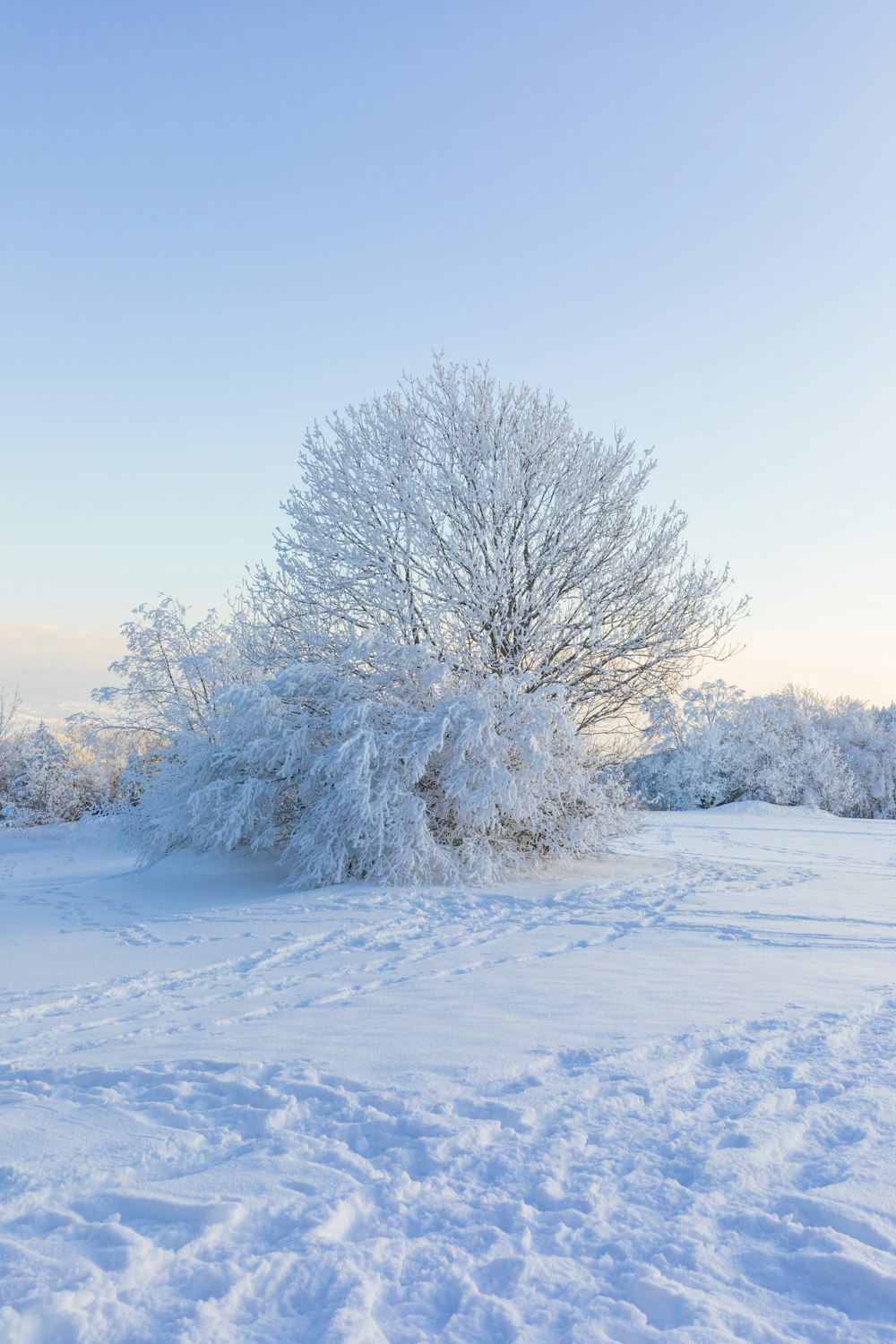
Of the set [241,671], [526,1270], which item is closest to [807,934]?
[526,1270]

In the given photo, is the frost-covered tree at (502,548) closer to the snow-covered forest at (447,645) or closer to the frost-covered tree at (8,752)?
the snow-covered forest at (447,645)

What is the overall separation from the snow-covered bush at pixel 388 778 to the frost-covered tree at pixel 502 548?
94 centimetres

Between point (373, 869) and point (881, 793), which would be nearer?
point (373, 869)

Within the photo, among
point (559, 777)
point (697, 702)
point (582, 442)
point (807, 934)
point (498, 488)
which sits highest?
point (582, 442)

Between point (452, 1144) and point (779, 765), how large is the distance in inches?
1431

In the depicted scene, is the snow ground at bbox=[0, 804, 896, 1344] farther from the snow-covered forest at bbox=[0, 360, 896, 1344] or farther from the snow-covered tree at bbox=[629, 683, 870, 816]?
the snow-covered tree at bbox=[629, 683, 870, 816]

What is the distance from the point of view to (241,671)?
13.4m

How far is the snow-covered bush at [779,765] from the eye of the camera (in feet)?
116

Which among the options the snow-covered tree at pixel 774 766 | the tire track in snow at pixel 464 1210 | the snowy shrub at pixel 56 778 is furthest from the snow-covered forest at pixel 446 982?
the snow-covered tree at pixel 774 766

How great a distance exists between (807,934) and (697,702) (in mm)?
6563

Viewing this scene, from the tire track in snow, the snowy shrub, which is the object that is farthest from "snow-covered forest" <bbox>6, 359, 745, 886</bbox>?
the snowy shrub

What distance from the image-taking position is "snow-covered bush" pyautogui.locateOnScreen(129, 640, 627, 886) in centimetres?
986

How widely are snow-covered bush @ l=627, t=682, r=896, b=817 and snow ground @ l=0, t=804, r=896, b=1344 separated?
92.8ft

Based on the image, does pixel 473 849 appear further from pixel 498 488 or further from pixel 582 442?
pixel 582 442
